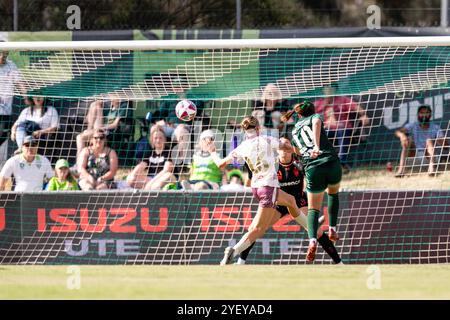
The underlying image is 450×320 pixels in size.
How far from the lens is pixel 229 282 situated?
11.2m

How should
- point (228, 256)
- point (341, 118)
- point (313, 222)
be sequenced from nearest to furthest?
point (313, 222)
point (228, 256)
point (341, 118)

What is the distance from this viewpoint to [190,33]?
57.7ft

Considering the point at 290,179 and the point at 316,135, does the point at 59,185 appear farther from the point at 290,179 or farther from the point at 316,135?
the point at 316,135

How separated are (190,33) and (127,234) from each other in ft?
12.7

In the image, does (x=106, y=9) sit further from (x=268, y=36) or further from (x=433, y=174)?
(x=433, y=174)

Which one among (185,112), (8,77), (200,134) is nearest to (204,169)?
(200,134)

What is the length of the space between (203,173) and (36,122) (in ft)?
9.12

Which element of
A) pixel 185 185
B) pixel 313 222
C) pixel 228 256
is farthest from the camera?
pixel 185 185

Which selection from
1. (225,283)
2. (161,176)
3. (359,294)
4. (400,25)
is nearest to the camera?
(359,294)

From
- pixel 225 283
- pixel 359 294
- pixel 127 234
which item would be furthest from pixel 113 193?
pixel 359 294

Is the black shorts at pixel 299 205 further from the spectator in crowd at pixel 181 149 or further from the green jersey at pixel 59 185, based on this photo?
the green jersey at pixel 59 185

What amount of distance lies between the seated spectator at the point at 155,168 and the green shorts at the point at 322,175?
315cm

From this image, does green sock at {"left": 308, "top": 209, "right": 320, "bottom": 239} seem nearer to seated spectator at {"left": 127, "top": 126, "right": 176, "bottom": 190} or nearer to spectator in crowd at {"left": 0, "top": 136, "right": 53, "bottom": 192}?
seated spectator at {"left": 127, "top": 126, "right": 176, "bottom": 190}

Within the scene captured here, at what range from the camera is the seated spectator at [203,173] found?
1595 cm
